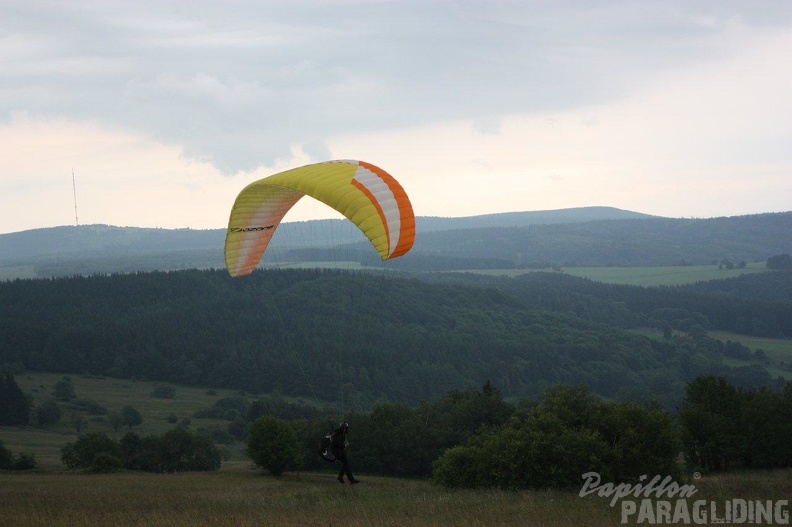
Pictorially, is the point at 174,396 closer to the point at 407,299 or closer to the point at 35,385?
the point at 35,385

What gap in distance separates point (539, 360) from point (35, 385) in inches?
3719

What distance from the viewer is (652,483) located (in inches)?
1056

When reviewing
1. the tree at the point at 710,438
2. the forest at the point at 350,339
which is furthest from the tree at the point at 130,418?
the tree at the point at 710,438

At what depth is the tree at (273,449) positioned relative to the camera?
4969 cm

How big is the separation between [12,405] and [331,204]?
81244mm

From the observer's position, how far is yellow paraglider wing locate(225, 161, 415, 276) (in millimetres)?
23438

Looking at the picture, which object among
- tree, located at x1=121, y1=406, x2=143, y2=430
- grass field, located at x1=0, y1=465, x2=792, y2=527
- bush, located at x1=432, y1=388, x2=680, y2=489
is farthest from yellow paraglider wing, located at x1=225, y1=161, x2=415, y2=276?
tree, located at x1=121, y1=406, x2=143, y2=430

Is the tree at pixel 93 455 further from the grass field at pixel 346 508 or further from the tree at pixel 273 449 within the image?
the grass field at pixel 346 508

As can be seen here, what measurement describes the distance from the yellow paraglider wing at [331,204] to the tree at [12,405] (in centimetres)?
7496

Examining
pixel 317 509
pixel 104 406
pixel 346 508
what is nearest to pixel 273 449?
pixel 317 509

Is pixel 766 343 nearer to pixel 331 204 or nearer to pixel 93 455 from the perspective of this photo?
pixel 93 455

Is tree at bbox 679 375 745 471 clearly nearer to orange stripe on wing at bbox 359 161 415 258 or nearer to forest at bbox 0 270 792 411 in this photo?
orange stripe on wing at bbox 359 161 415 258

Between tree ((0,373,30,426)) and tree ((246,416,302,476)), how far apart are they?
171ft

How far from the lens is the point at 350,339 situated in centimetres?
15325
